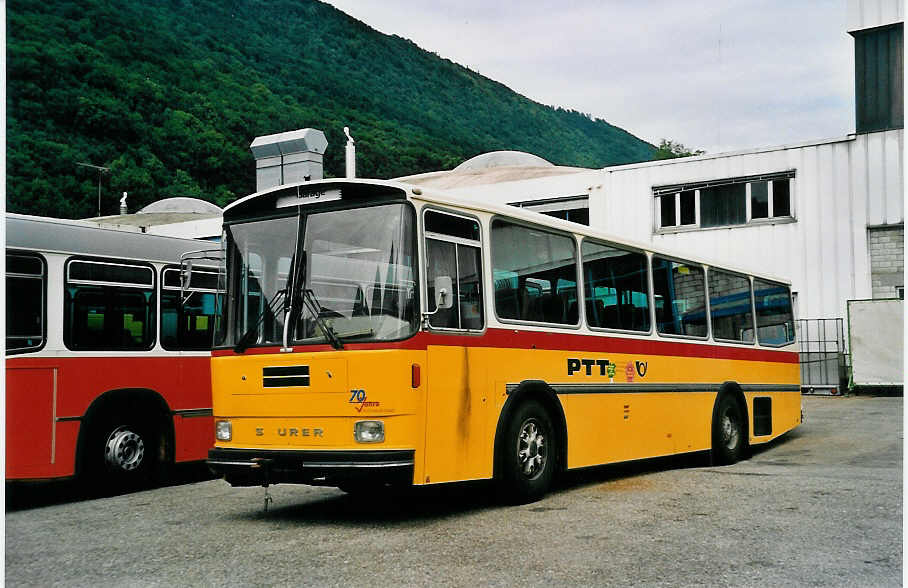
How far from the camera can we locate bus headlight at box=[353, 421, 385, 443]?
7941 mm

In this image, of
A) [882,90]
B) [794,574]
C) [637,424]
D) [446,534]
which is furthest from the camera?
[882,90]

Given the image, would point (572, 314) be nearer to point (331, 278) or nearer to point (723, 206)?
point (331, 278)

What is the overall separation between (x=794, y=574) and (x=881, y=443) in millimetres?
9400

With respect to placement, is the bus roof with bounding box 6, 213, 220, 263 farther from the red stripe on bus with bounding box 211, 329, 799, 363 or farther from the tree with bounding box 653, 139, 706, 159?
the tree with bounding box 653, 139, 706, 159

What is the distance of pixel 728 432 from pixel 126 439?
7656mm

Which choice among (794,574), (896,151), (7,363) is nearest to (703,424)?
(794,574)

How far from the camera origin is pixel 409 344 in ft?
26.2

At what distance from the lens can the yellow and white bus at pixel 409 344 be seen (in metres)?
8.04

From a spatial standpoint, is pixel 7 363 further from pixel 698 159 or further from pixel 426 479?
pixel 698 159

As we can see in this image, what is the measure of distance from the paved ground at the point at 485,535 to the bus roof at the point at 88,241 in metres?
2.62

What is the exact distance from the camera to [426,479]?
319 inches

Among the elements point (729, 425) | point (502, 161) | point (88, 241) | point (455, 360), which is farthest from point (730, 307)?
point (502, 161)

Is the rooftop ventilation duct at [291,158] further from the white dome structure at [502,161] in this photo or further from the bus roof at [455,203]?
the bus roof at [455,203]

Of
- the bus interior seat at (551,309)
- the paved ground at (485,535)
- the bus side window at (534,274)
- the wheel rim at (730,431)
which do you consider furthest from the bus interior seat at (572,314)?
the wheel rim at (730,431)
